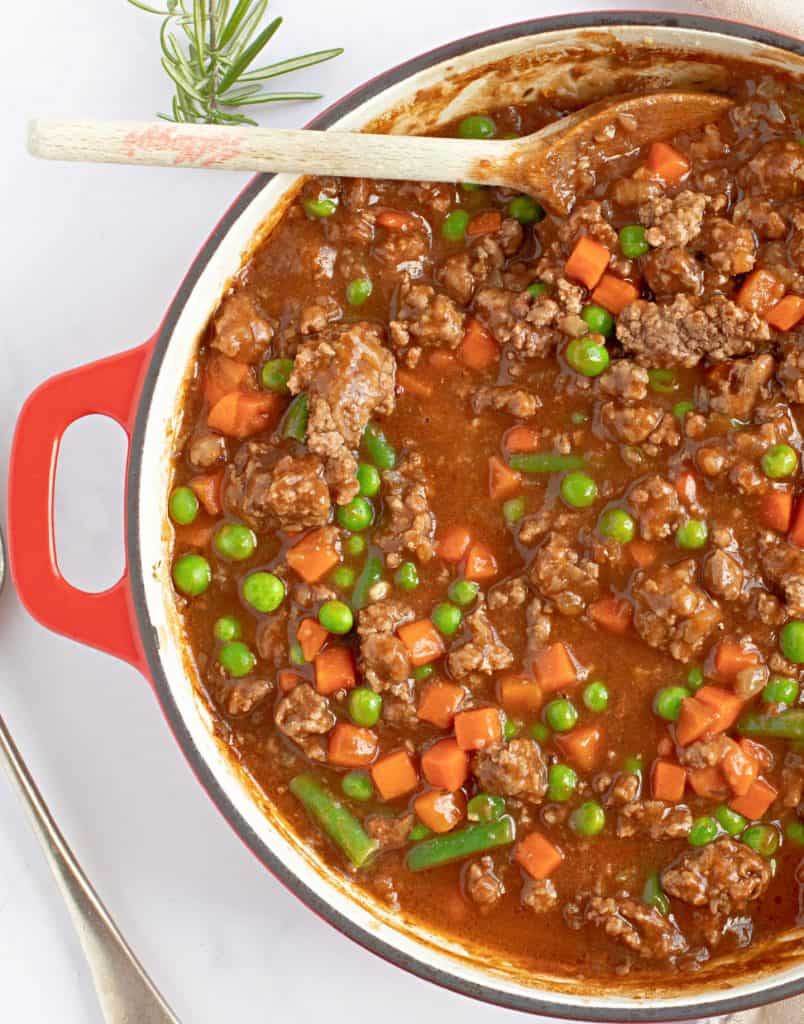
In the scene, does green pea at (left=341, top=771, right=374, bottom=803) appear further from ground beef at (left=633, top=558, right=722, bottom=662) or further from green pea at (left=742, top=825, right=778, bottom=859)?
green pea at (left=742, top=825, right=778, bottom=859)

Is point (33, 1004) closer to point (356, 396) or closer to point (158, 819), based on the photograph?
point (158, 819)

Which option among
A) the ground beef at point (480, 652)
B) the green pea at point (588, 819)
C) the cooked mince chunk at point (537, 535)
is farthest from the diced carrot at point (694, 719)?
the ground beef at point (480, 652)

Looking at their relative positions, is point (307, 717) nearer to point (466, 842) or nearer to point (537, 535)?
point (466, 842)

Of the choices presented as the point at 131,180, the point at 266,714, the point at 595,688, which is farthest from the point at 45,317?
the point at 595,688

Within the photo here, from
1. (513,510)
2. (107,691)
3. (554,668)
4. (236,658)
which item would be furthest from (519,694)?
(107,691)

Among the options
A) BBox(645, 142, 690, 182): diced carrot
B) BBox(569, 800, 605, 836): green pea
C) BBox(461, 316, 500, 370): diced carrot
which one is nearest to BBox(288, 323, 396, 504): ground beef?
BBox(461, 316, 500, 370): diced carrot
